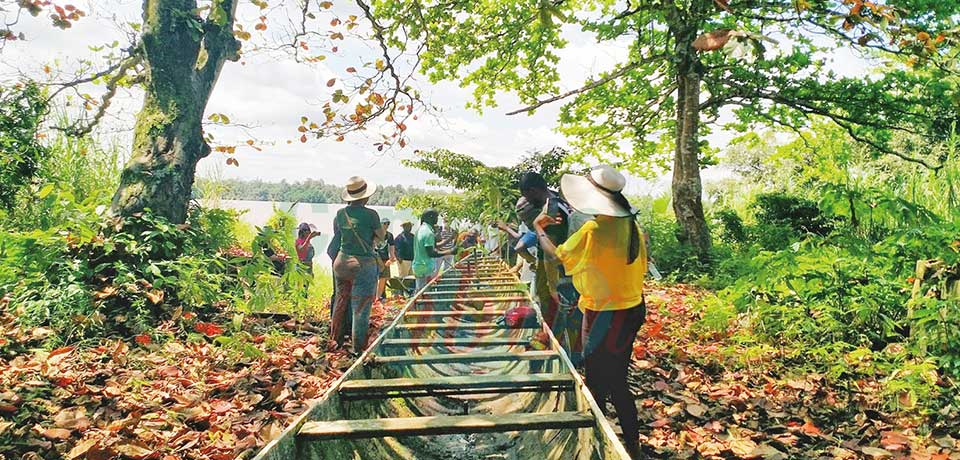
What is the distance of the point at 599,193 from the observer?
3.38 metres

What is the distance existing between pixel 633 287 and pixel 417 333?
10.4 ft

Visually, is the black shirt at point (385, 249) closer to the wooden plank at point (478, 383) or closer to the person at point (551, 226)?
the person at point (551, 226)

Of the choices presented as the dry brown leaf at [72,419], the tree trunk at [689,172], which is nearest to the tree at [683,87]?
the tree trunk at [689,172]

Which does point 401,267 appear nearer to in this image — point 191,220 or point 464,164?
point 191,220

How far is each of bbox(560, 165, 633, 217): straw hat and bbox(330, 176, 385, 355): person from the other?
2.58 m

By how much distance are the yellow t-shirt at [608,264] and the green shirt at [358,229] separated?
2.72 metres

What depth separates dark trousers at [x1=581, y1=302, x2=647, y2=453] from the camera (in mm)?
3348

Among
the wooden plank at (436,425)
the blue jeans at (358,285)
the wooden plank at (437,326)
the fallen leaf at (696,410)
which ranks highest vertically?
the blue jeans at (358,285)

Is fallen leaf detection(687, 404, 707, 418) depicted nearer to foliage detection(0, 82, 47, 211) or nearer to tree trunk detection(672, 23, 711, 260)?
foliage detection(0, 82, 47, 211)

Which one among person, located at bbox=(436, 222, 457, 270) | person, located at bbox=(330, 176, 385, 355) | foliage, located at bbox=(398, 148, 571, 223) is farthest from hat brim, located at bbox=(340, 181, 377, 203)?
foliage, located at bbox=(398, 148, 571, 223)

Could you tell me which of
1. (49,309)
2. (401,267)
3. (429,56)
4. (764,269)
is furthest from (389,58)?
(429,56)

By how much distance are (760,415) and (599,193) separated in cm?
242

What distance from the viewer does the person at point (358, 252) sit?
17.9 feet

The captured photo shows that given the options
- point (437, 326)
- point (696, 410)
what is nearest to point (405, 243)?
point (437, 326)
